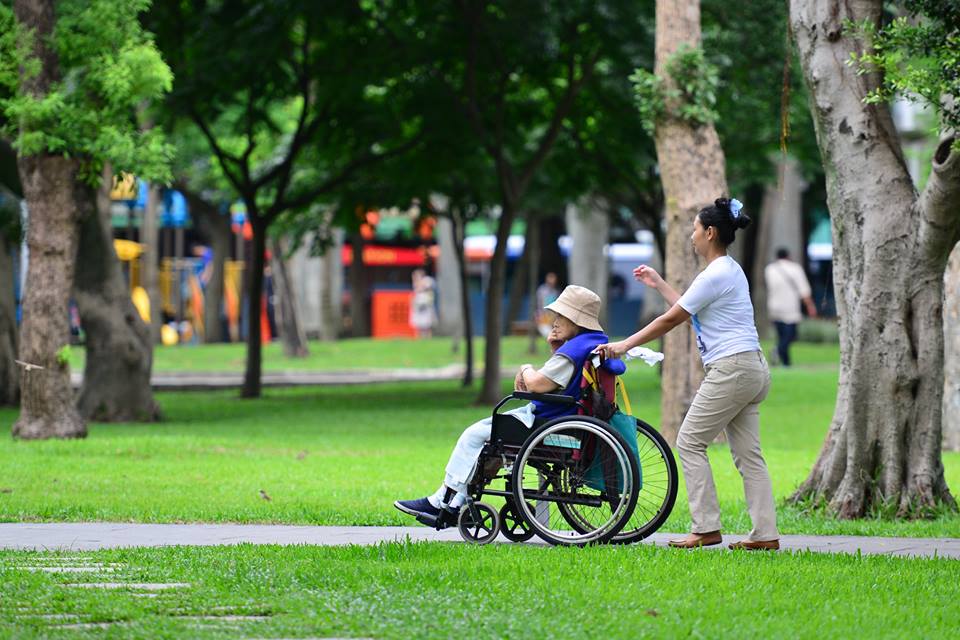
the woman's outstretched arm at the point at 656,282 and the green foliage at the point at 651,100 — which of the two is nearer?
the woman's outstretched arm at the point at 656,282

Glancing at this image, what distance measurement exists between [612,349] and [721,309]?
61 cm

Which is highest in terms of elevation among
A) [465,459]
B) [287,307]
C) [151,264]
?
[151,264]

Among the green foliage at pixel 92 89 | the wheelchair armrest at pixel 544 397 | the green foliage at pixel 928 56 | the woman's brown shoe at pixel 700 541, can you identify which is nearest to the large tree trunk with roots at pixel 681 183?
the green foliage at pixel 92 89

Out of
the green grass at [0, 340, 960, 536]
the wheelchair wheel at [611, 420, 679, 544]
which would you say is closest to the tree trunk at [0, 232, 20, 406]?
the green grass at [0, 340, 960, 536]

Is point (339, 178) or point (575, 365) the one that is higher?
point (339, 178)

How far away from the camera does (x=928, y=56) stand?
9.40 m

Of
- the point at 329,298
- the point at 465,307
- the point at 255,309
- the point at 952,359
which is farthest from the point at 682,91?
the point at 329,298

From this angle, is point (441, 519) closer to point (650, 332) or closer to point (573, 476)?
point (573, 476)

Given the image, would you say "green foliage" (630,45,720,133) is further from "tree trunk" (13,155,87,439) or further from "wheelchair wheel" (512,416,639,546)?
"wheelchair wheel" (512,416,639,546)

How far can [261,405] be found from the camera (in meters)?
24.2

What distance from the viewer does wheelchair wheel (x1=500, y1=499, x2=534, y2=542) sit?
877 centimetres

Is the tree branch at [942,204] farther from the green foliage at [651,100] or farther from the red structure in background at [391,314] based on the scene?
the red structure in background at [391,314]

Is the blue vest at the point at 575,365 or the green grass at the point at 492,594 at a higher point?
the blue vest at the point at 575,365

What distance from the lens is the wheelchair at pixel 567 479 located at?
8492 mm
